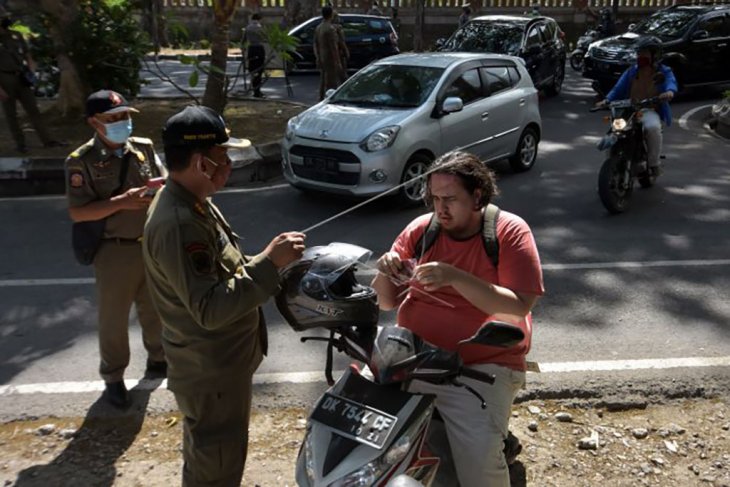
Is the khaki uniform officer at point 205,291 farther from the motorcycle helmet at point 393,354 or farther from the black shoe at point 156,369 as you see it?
the black shoe at point 156,369

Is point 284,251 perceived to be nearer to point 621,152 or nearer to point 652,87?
point 621,152

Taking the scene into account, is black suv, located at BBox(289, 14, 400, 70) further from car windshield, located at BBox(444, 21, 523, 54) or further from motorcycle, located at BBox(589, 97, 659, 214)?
motorcycle, located at BBox(589, 97, 659, 214)

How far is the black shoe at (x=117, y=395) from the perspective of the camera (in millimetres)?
4117

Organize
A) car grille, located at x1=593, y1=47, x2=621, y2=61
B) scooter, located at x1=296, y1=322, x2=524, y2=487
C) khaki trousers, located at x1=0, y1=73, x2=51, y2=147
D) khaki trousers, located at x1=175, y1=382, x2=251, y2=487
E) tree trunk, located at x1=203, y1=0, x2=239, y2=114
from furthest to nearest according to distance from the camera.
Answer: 1. car grille, located at x1=593, y1=47, x2=621, y2=61
2. tree trunk, located at x1=203, y1=0, x2=239, y2=114
3. khaki trousers, located at x1=0, y1=73, x2=51, y2=147
4. khaki trousers, located at x1=175, y1=382, x2=251, y2=487
5. scooter, located at x1=296, y1=322, x2=524, y2=487

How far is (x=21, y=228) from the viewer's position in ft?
24.5

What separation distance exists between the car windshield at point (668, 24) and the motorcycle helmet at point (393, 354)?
14768 mm

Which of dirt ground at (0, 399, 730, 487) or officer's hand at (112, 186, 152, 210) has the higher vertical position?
officer's hand at (112, 186, 152, 210)

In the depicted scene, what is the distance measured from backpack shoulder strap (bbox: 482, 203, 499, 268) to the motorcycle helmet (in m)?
0.52

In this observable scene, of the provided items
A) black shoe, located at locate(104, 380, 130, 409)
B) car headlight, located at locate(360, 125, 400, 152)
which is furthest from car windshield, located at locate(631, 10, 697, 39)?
black shoe, located at locate(104, 380, 130, 409)

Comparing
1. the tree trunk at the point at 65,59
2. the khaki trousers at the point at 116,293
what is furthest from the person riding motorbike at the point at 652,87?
the tree trunk at the point at 65,59

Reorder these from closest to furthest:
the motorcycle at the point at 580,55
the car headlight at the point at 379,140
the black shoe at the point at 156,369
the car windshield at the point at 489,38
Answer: the black shoe at the point at 156,369 < the car headlight at the point at 379,140 < the car windshield at the point at 489,38 < the motorcycle at the point at 580,55

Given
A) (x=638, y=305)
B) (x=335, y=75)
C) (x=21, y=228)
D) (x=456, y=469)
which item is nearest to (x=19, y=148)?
(x=21, y=228)

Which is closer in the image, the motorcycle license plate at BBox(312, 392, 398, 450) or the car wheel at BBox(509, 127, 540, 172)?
the motorcycle license plate at BBox(312, 392, 398, 450)

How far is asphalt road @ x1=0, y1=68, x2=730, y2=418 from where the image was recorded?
15.8 ft
